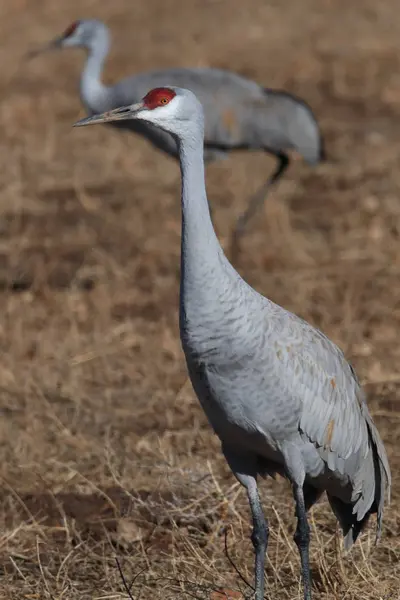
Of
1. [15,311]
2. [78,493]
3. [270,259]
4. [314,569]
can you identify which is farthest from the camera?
[270,259]

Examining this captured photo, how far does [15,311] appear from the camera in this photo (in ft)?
23.5

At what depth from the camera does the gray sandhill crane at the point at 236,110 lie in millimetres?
8500

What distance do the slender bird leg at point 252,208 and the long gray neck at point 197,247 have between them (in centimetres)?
437

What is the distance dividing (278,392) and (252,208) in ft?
15.7

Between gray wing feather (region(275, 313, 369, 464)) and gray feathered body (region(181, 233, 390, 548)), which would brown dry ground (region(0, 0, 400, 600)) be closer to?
gray feathered body (region(181, 233, 390, 548))

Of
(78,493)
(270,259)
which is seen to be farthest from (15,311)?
(78,493)

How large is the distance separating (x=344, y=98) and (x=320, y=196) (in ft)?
8.48

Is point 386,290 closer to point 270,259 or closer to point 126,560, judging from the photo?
point 270,259

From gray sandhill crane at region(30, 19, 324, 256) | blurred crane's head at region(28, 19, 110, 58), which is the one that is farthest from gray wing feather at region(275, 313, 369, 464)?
blurred crane's head at region(28, 19, 110, 58)

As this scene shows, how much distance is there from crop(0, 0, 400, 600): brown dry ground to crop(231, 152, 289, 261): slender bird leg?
11 centimetres

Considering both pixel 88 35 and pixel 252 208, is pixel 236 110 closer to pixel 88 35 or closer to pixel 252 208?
pixel 252 208

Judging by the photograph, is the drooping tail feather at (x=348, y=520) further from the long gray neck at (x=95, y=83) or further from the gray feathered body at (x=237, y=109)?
the long gray neck at (x=95, y=83)

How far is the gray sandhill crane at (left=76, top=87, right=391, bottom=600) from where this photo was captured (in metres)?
3.68

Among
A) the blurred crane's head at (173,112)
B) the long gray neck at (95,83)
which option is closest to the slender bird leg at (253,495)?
the blurred crane's head at (173,112)
